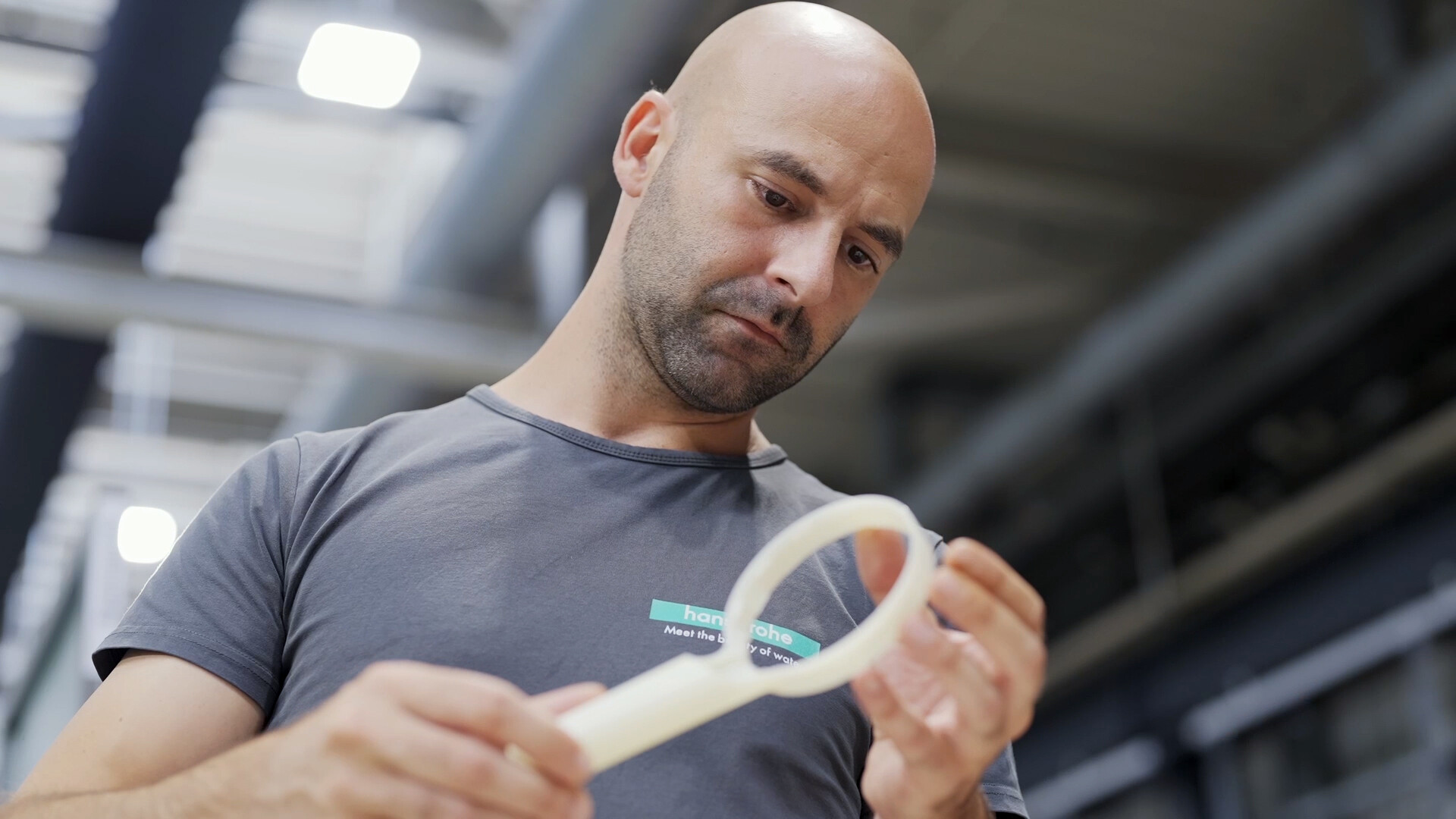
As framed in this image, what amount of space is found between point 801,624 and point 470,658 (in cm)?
Answer: 28

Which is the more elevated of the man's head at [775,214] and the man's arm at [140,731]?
the man's head at [775,214]

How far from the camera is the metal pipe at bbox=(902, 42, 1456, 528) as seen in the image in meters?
4.09

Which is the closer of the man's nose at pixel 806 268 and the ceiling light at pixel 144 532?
the man's nose at pixel 806 268

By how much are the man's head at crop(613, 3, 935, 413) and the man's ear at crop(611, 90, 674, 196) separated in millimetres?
57

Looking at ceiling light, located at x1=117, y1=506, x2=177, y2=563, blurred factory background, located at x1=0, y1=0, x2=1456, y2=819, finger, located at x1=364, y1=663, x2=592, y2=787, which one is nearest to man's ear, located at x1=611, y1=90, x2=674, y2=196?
finger, located at x1=364, y1=663, x2=592, y2=787

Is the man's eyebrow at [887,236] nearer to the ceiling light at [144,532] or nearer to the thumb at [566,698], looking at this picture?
the thumb at [566,698]

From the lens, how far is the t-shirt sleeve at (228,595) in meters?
1.15

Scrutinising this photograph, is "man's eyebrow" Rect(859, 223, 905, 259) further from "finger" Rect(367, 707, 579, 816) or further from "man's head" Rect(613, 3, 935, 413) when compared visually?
"finger" Rect(367, 707, 579, 816)

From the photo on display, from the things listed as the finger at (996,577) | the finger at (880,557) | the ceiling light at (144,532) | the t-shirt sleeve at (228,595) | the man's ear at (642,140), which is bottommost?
the ceiling light at (144,532)

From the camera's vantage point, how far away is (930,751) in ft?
3.10

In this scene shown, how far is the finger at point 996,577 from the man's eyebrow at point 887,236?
1.71 ft

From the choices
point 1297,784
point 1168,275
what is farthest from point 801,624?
point 1297,784

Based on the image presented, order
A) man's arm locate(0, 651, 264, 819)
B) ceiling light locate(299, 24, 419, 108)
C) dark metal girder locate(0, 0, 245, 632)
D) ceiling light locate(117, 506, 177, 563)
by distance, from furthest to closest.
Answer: ceiling light locate(299, 24, 419, 108)
dark metal girder locate(0, 0, 245, 632)
ceiling light locate(117, 506, 177, 563)
man's arm locate(0, 651, 264, 819)

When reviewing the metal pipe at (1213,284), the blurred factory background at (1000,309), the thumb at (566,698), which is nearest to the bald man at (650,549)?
the thumb at (566,698)
